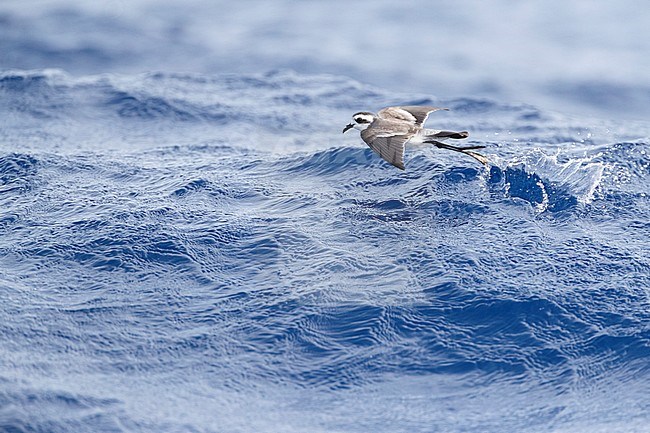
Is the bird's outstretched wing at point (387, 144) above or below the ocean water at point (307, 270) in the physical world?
above

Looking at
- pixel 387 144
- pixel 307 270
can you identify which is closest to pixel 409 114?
pixel 387 144

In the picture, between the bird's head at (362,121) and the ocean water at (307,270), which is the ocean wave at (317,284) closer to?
the ocean water at (307,270)

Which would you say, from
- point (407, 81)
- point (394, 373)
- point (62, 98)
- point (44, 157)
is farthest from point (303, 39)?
point (394, 373)

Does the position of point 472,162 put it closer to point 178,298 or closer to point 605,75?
point 178,298

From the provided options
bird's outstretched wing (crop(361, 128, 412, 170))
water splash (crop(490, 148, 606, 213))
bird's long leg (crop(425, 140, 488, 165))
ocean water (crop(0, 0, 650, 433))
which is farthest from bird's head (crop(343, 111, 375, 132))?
water splash (crop(490, 148, 606, 213))

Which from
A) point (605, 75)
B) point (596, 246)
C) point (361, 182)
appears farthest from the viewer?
point (605, 75)

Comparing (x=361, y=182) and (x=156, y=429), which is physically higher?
(x=361, y=182)

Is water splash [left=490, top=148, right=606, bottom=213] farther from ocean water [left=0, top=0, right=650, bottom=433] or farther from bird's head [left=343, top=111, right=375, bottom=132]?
bird's head [left=343, top=111, right=375, bottom=132]

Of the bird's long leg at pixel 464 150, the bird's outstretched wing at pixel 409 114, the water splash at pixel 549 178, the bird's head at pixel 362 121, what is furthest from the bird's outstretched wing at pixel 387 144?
the water splash at pixel 549 178
